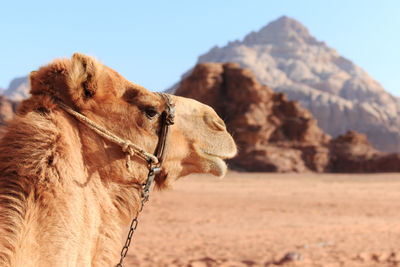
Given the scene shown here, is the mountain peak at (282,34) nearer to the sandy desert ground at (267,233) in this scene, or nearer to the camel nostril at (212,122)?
the sandy desert ground at (267,233)

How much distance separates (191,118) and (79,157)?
0.80 meters

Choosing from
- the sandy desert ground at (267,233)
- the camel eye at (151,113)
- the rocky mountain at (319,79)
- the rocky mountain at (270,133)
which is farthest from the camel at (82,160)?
the rocky mountain at (319,79)

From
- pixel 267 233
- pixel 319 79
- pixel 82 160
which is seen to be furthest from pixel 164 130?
pixel 319 79

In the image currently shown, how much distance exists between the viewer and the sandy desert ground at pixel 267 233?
27.0 feet

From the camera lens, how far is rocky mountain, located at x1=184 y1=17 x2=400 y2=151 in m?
88.6

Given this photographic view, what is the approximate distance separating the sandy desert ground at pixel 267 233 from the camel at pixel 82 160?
106 inches

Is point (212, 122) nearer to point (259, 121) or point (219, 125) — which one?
point (219, 125)

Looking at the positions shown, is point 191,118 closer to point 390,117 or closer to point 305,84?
point 390,117

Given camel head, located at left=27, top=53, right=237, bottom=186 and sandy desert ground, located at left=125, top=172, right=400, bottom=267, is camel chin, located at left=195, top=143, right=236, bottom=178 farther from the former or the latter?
sandy desert ground, located at left=125, top=172, right=400, bottom=267

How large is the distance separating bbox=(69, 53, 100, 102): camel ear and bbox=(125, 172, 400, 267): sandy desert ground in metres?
3.16

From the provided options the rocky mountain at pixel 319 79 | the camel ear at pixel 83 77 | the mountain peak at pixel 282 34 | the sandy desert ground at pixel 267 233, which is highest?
the mountain peak at pixel 282 34

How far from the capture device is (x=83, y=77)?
2105 mm

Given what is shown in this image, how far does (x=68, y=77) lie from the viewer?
208cm

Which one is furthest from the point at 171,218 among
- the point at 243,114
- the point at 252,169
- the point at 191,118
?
the point at 243,114
